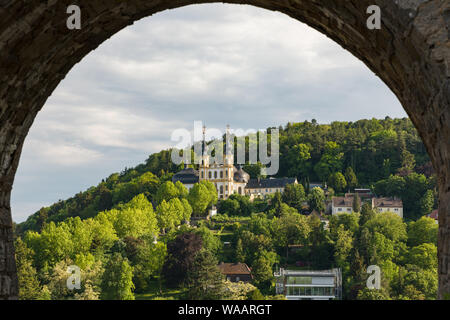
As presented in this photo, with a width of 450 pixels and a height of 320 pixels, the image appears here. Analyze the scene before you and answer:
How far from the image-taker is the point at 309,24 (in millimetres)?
5219

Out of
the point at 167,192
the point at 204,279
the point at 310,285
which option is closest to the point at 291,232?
the point at 310,285

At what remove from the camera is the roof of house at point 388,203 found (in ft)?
342

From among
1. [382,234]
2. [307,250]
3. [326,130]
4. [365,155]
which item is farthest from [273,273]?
[326,130]

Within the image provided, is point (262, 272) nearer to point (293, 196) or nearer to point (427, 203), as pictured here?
point (293, 196)

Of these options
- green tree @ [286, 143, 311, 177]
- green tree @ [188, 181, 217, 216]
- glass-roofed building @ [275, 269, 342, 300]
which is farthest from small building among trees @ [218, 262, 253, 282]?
green tree @ [286, 143, 311, 177]

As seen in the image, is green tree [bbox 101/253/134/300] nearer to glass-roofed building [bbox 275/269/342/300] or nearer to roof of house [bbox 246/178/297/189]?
glass-roofed building [bbox 275/269/342/300]

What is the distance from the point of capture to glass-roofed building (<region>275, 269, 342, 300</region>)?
71.6 metres

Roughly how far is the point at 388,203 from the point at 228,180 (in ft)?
107

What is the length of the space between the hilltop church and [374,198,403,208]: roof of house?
1867 centimetres

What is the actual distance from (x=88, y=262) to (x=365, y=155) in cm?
7536

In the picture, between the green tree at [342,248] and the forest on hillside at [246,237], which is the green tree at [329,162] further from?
the green tree at [342,248]

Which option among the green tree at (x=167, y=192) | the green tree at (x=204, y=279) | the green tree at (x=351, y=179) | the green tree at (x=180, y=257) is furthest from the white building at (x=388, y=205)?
the green tree at (x=204, y=279)

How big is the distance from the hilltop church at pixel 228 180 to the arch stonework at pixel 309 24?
366ft
